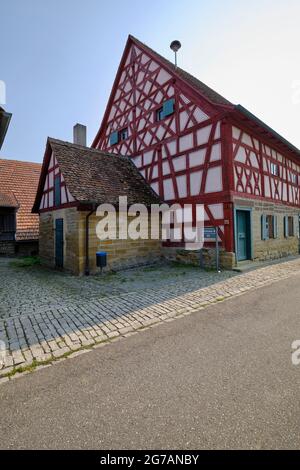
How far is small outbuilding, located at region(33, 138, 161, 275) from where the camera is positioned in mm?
9117

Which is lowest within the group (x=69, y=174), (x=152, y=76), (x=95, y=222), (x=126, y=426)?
(x=126, y=426)

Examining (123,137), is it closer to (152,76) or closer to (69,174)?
(152,76)

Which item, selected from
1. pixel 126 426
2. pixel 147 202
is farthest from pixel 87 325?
pixel 147 202

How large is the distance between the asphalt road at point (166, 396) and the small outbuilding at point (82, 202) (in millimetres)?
5982

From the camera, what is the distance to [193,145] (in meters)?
10.5

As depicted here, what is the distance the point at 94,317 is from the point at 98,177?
7.45m

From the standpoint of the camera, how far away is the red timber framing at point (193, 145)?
31.3 ft

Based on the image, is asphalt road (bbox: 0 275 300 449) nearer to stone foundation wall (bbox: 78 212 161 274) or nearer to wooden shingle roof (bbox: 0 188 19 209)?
stone foundation wall (bbox: 78 212 161 274)

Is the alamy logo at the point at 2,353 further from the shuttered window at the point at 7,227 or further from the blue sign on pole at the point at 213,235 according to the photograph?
the shuttered window at the point at 7,227

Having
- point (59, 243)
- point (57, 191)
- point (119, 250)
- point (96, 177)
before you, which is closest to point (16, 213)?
point (57, 191)

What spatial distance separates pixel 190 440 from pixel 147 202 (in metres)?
9.71

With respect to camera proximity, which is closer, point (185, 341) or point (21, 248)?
point (185, 341)

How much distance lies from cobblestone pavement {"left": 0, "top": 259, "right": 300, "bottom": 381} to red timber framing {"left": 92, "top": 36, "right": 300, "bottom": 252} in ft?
12.4

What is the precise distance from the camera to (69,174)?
9820mm
